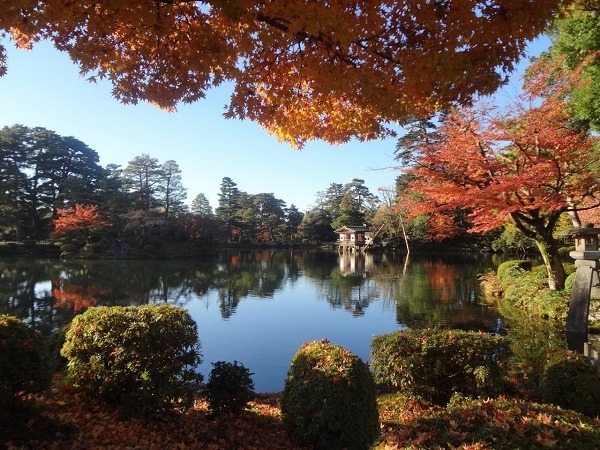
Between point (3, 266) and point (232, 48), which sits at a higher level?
point (232, 48)

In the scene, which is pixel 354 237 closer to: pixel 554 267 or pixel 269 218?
pixel 269 218

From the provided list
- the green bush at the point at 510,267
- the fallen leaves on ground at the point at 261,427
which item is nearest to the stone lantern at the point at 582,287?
the fallen leaves on ground at the point at 261,427

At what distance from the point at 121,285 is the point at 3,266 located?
1166cm

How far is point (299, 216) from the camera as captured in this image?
180 ft

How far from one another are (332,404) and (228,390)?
1.31 meters

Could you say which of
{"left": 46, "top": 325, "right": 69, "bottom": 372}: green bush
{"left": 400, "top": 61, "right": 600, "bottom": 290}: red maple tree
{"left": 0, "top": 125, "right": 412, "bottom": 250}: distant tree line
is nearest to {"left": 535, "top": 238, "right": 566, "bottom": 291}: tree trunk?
{"left": 400, "top": 61, "right": 600, "bottom": 290}: red maple tree

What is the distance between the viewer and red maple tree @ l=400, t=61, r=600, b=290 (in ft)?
28.9

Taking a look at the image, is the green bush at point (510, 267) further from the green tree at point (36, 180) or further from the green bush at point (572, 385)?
the green tree at point (36, 180)

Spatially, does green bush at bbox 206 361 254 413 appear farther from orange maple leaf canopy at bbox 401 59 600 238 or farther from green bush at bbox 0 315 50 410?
orange maple leaf canopy at bbox 401 59 600 238

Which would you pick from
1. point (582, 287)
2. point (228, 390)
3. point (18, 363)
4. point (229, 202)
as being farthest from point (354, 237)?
point (18, 363)

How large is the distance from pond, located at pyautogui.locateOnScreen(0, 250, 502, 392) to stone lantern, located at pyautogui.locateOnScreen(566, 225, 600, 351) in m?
2.19

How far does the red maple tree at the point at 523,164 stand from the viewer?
8.82 m

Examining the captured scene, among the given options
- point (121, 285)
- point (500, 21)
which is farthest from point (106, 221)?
point (500, 21)

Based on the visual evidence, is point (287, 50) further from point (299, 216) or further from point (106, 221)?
point (299, 216)
